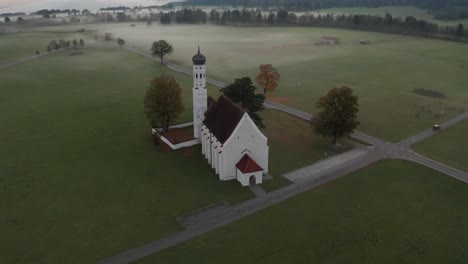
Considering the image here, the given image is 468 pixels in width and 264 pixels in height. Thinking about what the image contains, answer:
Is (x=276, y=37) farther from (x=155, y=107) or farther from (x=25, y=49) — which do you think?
(x=155, y=107)

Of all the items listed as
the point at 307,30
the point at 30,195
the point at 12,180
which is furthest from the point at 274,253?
the point at 307,30

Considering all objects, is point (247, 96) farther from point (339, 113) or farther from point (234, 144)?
point (234, 144)

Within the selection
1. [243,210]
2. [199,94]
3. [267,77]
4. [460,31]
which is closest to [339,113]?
[199,94]

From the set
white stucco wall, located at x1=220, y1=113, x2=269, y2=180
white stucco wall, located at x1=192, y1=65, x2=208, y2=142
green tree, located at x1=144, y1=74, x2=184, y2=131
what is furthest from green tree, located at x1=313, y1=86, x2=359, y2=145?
green tree, located at x1=144, y1=74, x2=184, y2=131

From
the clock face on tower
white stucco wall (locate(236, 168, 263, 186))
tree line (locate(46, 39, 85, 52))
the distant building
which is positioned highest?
the distant building

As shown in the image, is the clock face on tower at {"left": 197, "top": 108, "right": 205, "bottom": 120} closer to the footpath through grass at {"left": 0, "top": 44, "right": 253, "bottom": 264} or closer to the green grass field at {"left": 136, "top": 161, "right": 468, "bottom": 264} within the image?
the footpath through grass at {"left": 0, "top": 44, "right": 253, "bottom": 264}

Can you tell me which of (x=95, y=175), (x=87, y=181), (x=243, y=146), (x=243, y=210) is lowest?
(x=243, y=210)
